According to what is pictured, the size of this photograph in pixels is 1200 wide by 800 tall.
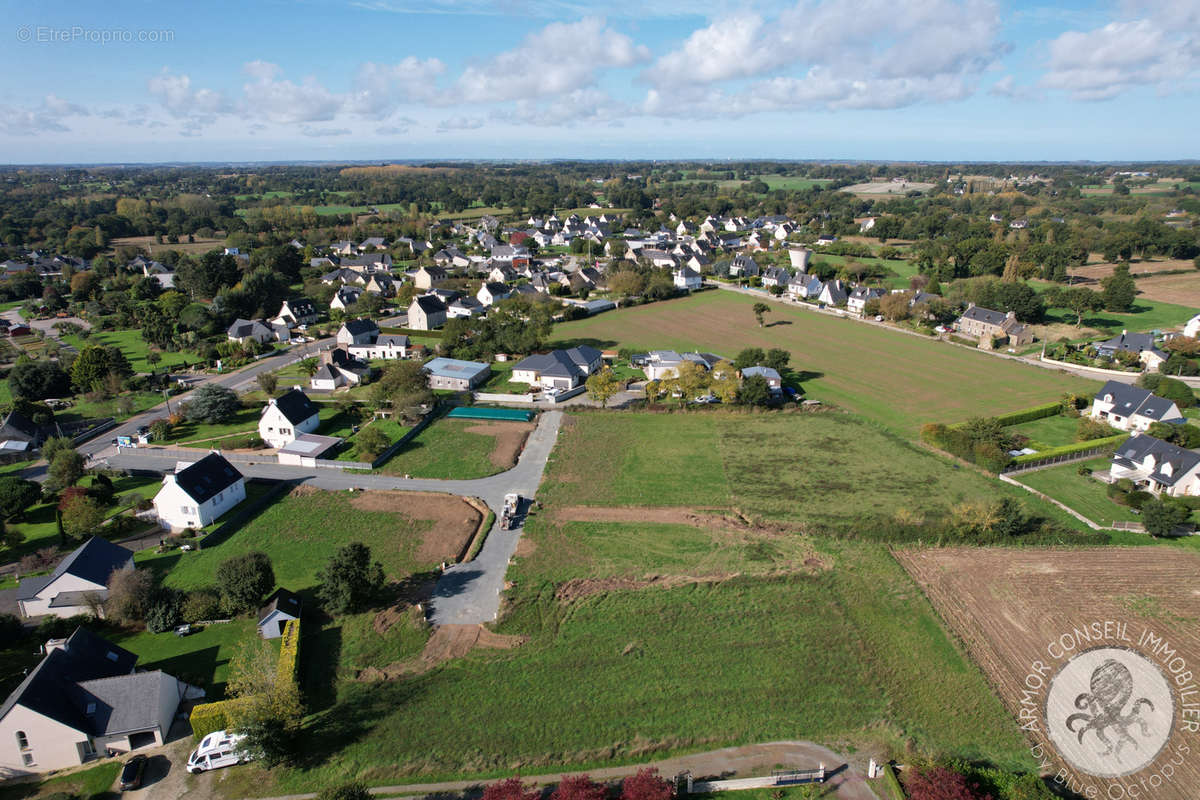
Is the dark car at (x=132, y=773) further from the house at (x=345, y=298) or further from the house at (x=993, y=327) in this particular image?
the house at (x=993, y=327)

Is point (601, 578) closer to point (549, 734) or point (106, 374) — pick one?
point (549, 734)

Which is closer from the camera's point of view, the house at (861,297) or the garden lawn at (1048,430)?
the garden lawn at (1048,430)

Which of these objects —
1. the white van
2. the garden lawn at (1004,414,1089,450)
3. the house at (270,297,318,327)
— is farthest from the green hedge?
the house at (270,297,318,327)

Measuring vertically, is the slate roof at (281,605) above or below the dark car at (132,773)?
above

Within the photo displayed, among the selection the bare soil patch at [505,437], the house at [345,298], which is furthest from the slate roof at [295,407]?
the house at [345,298]

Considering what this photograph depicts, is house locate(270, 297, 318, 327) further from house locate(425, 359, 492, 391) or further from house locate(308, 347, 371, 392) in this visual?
house locate(425, 359, 492, 391)

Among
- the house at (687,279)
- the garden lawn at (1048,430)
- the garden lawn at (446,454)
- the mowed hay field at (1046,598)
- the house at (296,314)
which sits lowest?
the mowed hay field at (1046,598)
